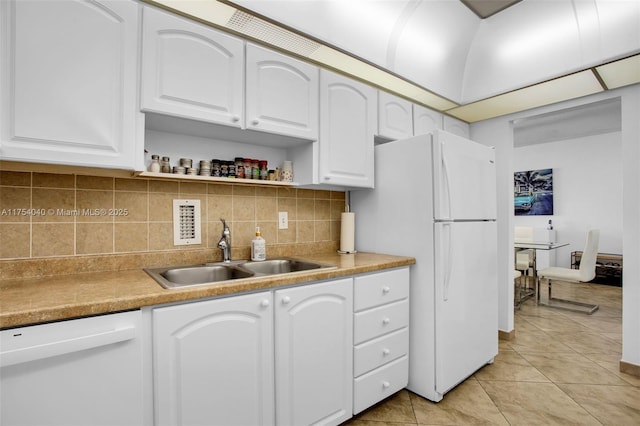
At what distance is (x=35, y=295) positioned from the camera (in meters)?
1.12

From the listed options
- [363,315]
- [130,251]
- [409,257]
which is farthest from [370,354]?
[130,251]

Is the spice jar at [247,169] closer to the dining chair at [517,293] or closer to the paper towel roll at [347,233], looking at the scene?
the paper towel roll at [347,233]

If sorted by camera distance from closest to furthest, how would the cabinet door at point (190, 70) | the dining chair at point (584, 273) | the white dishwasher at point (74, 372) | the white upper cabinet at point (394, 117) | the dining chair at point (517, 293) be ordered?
the white dishwasher at point (74, 372) < the cabinet door at point (190, 70) < the white upper cabinet at point (394, 117) < the dining chair at point (584, 273) < the dining chair at point (517, 293)

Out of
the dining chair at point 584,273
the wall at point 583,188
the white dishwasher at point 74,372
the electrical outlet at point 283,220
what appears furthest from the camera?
the wall at point 583,188

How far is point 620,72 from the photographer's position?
2094 millimetres

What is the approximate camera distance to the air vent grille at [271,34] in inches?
62.9

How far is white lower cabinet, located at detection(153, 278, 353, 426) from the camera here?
1.20 m

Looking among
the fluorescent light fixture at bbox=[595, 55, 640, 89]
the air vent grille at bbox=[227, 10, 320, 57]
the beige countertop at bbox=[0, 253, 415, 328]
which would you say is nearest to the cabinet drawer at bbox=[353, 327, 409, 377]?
the beige countertop at bbox=[0, 253, 415, 328]

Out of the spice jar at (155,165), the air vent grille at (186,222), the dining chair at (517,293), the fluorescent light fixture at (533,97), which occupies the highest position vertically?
the fluorescent light fixture at (533,97)

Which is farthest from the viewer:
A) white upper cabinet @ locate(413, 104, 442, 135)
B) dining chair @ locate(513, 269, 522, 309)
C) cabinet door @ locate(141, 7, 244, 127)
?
dining chair @ locate(513, 269, 522, 309)

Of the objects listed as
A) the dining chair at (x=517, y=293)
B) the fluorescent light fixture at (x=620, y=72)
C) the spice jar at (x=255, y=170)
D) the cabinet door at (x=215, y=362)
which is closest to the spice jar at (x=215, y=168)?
the spice jar at (x=255, y=170)

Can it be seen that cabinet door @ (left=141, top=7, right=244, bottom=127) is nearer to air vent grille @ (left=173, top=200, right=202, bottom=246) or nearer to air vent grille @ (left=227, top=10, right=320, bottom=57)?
air vent grille @ (left=227, top=10, right=320, bottom=57)

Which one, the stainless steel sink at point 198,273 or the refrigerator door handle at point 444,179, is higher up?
the refrigerator door handle at point 444,179

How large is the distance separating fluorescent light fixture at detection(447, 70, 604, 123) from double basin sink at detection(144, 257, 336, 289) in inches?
77.1
